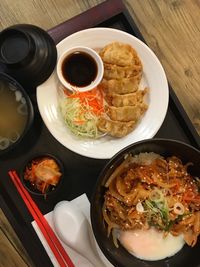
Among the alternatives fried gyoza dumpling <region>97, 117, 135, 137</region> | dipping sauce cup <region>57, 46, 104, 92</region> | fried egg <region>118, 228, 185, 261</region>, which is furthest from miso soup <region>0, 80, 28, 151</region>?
fried egg <region>118, 228, 185, 261</region>

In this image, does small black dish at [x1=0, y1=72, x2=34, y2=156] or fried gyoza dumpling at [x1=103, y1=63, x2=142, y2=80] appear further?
fried gyoza dumpling at [x1=103, y1=63, x2=142, y2=80]

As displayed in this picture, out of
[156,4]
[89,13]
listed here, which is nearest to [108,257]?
[89,13]

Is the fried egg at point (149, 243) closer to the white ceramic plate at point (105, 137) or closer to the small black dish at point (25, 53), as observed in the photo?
the white ceramic plate at point (105, 137)

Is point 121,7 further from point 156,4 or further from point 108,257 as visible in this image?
point 108,257

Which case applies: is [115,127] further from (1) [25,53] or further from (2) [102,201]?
(1) [25,53]

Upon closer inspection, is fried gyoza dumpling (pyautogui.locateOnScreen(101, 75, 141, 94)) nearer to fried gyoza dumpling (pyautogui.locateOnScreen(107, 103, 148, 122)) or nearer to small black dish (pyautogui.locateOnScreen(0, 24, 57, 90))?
fried gyoza dumpling (pyautogui.locateOnScreen(107, 103, 148, 122))

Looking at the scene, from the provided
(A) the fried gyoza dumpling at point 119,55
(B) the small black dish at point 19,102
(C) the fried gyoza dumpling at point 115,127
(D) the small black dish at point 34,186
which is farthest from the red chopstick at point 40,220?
(A) the fried gyoza dumpling at point 119,55
